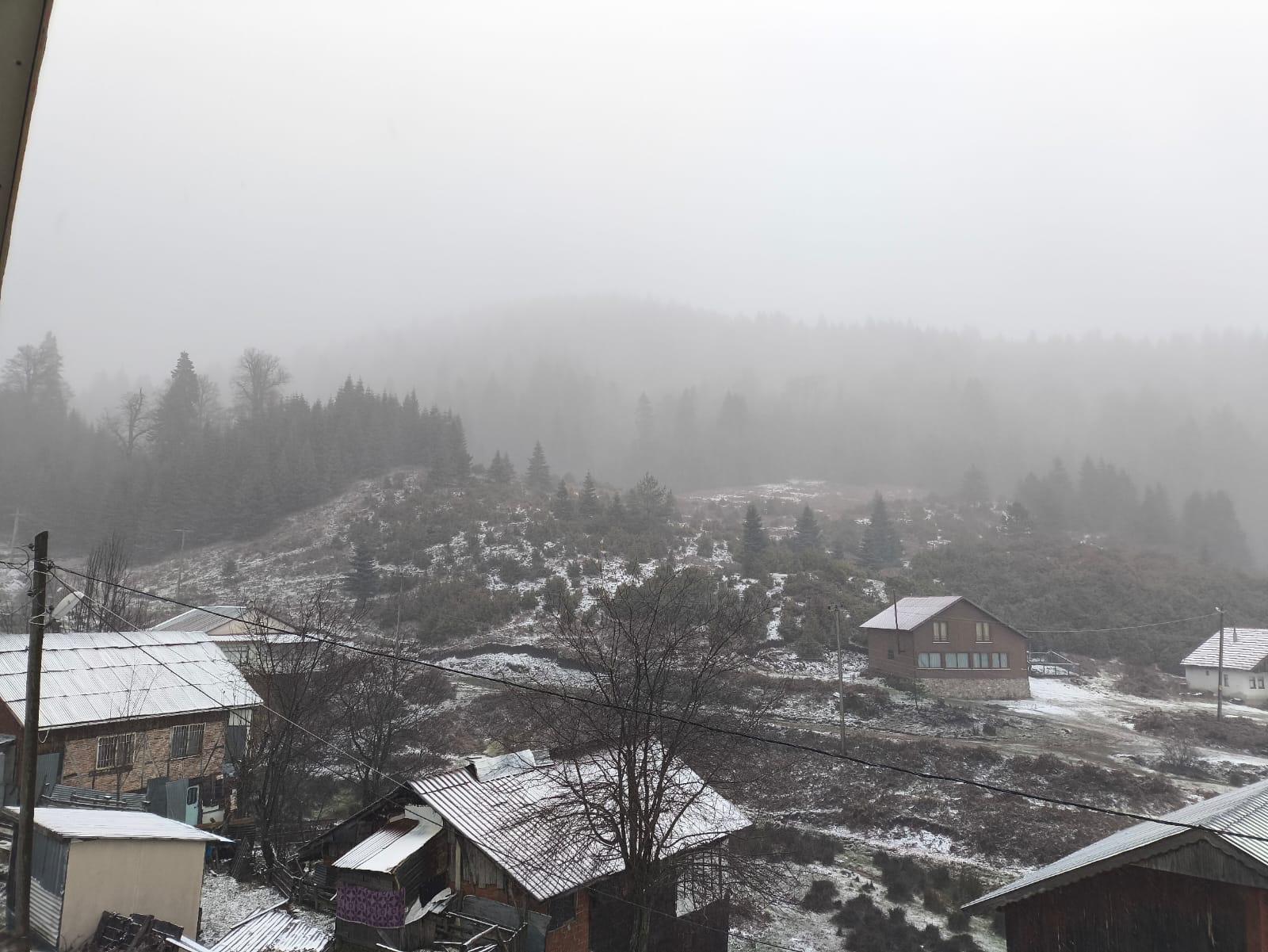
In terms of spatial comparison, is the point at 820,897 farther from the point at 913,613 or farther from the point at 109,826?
the point at 913,613

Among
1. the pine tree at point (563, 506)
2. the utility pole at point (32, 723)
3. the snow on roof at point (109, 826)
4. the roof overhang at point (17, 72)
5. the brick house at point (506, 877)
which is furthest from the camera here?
the pine tree at point (563, 506)

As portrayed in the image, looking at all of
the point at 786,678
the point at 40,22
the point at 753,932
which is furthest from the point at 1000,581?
the point at 40,22

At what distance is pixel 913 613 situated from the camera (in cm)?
5084

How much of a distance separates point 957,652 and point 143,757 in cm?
4457

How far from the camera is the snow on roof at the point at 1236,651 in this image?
171 ft

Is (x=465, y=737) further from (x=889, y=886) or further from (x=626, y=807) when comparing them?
(x=626, y=807)

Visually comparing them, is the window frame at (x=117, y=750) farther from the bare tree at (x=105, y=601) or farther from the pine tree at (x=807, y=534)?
the pine tree at (x=807, y=534)

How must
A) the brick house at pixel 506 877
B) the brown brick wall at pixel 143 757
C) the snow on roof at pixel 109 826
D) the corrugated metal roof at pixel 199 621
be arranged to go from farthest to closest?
the corrugated metal roof at pixel 199 621
the brown brick wall at pixel 143 757
the brick house at pixel 506 877
the snow on roof at pixel 109 826

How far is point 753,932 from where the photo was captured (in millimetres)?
20875

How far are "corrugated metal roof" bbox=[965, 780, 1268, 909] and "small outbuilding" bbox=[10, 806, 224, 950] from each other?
16.2 m

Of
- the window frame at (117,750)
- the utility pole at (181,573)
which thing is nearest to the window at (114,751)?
the window frame at (117,750)

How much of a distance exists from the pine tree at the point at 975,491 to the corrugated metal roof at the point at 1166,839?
111952 mm

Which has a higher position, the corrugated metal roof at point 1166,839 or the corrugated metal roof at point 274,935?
the corrugated metal roof at point 1166,839

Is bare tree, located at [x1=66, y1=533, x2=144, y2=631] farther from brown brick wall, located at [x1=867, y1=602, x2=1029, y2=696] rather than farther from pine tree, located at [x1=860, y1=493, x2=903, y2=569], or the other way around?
pine tree, located at [x1=860, y1=493, x2=903, y2=569]
